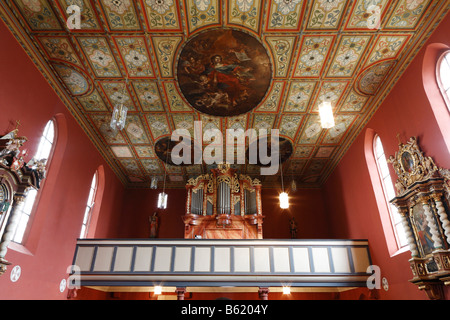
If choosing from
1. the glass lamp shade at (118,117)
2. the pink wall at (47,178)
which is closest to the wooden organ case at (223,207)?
the pink wall at (47,178)

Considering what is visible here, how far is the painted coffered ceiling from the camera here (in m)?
6.09

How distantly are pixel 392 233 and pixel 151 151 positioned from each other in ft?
27.3

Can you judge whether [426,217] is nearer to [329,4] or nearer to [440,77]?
[440,77]

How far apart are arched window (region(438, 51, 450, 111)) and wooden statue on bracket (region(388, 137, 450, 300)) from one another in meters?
1.07

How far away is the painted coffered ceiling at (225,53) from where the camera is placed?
6086mm

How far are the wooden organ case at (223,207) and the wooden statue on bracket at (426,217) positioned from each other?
5.49m

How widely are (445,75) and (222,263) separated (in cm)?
719

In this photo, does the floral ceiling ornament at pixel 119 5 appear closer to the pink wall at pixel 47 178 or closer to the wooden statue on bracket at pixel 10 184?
the pink wall at pixel 47 178

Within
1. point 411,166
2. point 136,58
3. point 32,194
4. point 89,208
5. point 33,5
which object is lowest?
point 32,194

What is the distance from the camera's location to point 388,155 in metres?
7.81

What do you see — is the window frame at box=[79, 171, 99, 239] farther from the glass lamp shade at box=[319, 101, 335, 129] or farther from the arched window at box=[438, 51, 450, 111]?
the arched window at box=[438, 51, 450, 111]

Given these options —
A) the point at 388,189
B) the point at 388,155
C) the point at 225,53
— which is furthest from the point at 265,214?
the point at 225,53

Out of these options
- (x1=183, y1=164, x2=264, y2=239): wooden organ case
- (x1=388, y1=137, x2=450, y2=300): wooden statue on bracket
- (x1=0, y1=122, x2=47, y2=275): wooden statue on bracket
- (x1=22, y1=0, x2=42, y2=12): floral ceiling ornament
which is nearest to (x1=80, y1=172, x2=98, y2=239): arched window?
(x1=183, y1=164, x2=264, y2=239): wooden organ case
